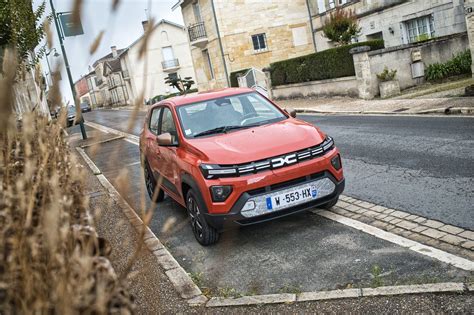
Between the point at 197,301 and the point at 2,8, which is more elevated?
the point at 2,8

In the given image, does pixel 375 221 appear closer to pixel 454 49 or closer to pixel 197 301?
pixel 197 301

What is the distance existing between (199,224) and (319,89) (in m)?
18.8

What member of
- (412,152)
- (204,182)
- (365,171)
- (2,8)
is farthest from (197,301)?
(2,8)

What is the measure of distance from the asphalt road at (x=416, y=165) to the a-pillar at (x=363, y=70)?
21.2ft

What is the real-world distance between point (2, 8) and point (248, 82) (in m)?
22.9

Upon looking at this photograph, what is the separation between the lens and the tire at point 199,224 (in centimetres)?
545

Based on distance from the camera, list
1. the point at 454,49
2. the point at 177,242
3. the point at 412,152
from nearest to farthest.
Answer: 1. the point at 177,242
2. the point at 412,152
3. the point at 454,49

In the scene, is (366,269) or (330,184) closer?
(366,269)

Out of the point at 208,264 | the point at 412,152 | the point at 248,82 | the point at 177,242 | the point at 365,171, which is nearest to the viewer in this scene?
the point at 208,264

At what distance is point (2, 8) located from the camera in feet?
29.6

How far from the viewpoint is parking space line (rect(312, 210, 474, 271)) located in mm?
4120

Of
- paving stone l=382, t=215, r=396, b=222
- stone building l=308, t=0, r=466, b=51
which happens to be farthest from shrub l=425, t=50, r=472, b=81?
paving stone l=382, t=215, r=396, b=222

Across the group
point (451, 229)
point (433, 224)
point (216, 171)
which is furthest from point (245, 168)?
point (451, 229)

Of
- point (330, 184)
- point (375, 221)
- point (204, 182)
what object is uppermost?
point (204, 182)
